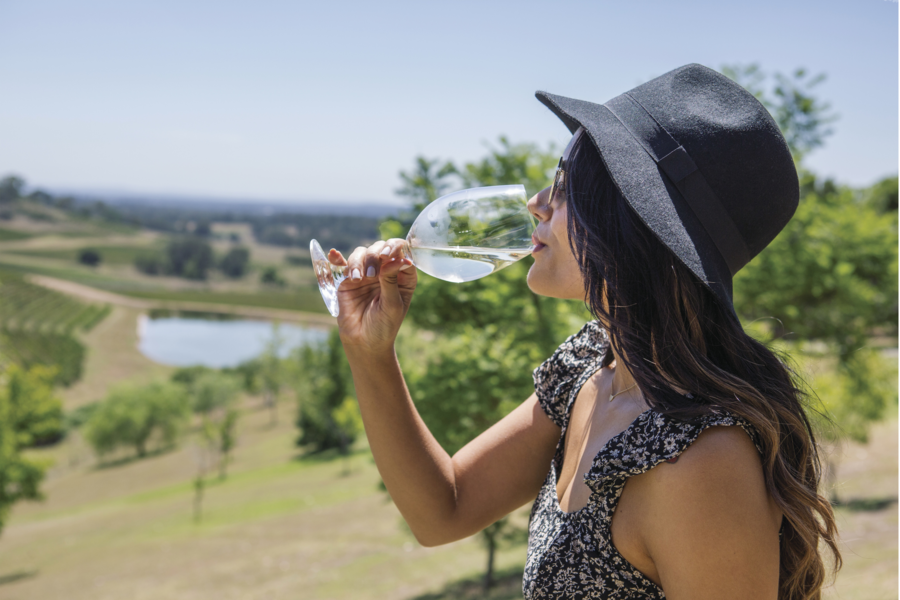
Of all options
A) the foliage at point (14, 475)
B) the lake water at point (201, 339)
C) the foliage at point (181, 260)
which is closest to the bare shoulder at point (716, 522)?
the foliage at point (14, 475)

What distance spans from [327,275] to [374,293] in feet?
0.54

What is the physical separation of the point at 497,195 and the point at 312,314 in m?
123

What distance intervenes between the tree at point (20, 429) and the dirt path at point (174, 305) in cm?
7291

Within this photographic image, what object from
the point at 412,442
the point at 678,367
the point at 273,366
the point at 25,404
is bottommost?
the point at 273,366

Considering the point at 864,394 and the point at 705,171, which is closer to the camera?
the point at 705,171

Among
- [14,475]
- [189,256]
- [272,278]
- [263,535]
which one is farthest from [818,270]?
[189,256]

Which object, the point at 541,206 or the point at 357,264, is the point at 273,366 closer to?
the point at 357,264

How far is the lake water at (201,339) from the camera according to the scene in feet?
353

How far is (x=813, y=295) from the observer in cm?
→ 1427

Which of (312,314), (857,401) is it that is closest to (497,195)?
(857,401)

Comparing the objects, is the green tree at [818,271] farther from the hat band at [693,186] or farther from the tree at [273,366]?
the tree at [273,366]

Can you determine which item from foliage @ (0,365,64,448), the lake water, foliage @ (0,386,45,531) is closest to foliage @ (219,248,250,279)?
the lake water

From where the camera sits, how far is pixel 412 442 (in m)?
1.60

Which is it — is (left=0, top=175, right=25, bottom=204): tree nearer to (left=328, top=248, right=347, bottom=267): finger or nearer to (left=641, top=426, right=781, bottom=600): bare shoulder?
(left=328, top=248, right=347, bottom=267): finger
